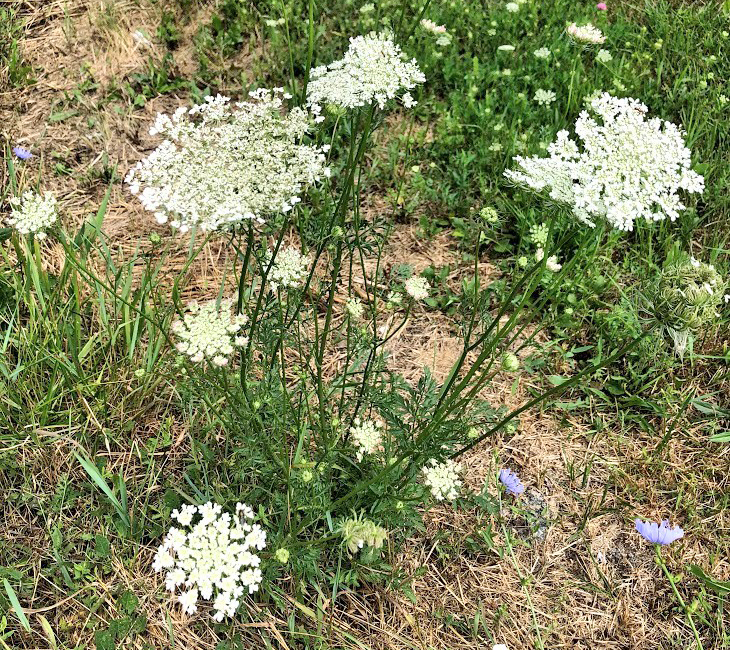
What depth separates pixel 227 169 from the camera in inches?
74.4

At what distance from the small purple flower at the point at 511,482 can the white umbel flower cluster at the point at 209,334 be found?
152cm

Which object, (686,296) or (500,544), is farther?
(500,544)

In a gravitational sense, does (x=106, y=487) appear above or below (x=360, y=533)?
below

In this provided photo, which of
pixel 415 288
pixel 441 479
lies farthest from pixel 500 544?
pixel 415 288

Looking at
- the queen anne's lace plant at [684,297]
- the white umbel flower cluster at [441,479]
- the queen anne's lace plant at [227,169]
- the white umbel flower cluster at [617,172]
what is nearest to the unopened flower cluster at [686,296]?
the queen anne's lace plant at [684,297]

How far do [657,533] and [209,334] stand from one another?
6.69 ft

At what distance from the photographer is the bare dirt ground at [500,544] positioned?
2539mm

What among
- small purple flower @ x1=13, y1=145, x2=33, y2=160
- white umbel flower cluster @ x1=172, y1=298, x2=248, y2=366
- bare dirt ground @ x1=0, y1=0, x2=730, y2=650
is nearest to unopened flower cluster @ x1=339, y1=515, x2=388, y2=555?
bare dirt ground @ x1=0, y1=0, x2=730, y2=650

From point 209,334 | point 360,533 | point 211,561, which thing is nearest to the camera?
point 211,561

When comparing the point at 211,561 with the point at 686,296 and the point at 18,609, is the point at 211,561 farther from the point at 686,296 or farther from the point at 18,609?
the point at 686,296

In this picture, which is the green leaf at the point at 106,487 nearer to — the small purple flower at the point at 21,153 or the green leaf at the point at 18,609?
the green leaf at the point at 18,609

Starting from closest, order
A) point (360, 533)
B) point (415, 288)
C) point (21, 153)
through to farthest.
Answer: point (360, 533) < point (415, 288) < point (21, 153)

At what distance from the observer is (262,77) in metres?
4.24

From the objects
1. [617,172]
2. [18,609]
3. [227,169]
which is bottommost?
[18,609]
